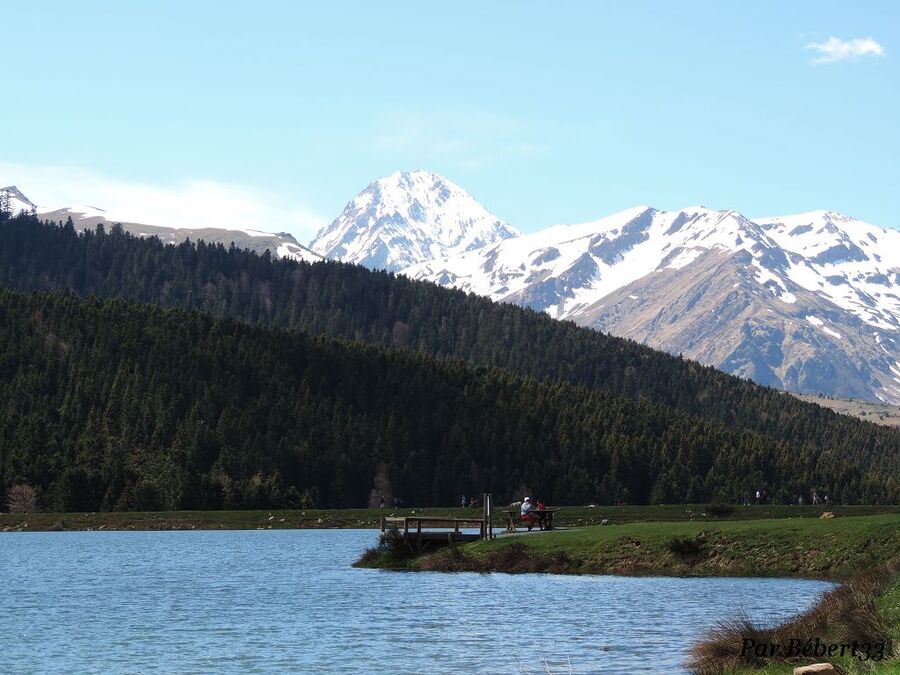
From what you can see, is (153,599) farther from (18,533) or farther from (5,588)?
(18,533)

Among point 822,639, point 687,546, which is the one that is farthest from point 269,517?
point 822,639

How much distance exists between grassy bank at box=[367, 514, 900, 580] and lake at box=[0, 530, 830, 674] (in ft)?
6.12

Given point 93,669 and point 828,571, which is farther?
point 828,571

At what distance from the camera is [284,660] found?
55188mm

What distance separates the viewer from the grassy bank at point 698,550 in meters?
75.7

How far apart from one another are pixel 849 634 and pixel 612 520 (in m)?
118

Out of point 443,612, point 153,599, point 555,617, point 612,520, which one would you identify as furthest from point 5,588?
point 612,520

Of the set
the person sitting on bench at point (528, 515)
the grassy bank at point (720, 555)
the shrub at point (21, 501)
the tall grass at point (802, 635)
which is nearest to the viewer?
the tall grass at point (802, 635)

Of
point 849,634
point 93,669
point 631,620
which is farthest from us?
point 631,620

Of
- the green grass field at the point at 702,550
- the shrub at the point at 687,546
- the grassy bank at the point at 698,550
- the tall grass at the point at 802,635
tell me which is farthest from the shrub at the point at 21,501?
the tall grass at the point at 802,635

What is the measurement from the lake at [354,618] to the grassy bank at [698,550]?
6.12ft

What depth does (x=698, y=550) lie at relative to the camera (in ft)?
276

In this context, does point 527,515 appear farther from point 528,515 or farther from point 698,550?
point 698,550

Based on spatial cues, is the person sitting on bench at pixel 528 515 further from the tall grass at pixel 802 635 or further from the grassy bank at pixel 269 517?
the grassy bank at pixel 269 517
